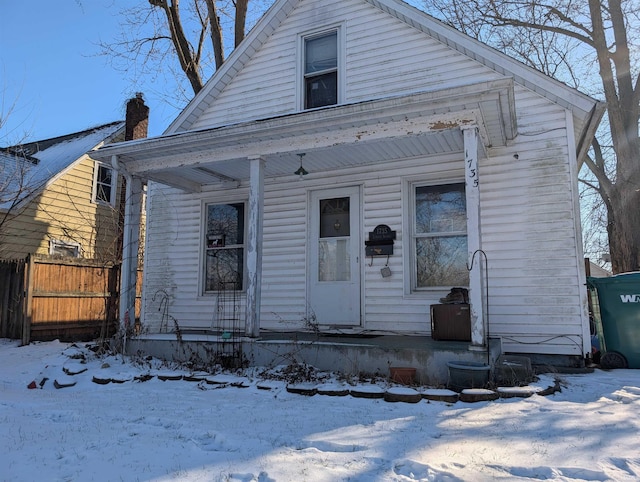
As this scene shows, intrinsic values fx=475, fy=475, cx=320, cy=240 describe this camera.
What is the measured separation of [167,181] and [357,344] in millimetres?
4404

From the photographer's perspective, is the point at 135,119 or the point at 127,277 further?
the point at 135,119

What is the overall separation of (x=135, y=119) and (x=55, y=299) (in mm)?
5972

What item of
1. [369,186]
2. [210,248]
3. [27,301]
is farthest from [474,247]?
[27,301]

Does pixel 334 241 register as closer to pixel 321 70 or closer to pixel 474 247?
pixel 474 247

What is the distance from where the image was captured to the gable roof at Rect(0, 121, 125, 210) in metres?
11.9

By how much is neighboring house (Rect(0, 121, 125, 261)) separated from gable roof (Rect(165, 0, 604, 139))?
4.53 metres

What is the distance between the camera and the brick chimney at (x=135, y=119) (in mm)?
13469

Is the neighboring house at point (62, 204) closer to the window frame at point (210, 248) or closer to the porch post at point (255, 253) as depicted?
the window frame at point (210, 248)

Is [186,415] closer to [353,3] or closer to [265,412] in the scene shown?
[265,412]

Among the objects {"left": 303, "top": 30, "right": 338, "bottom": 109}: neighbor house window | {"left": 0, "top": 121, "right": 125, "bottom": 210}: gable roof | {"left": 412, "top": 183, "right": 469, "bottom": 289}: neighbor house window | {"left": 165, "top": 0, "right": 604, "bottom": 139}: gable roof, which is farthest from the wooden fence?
{"left": 412, "top": 183, "right": 469, "bottom": 289}: neighbor house window

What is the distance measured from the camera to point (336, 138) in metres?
6.08

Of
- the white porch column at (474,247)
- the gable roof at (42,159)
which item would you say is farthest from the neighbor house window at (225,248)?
the gable roof at (42,159)

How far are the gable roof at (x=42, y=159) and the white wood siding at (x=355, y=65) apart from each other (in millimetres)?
5862

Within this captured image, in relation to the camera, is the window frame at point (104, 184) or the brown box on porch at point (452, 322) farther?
the window frame at point (104, 184)
